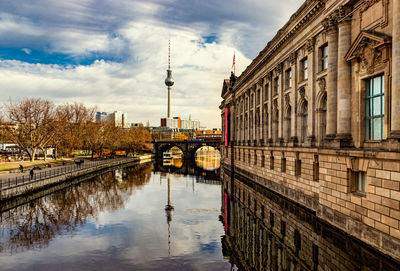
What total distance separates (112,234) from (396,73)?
18.6m

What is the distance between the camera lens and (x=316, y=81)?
88.1 ft

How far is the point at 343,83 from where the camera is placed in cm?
2030

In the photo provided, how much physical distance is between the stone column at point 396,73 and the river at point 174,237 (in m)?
6.17

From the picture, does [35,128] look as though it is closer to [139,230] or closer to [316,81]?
[139,230]

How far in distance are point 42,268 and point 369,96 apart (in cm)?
1984

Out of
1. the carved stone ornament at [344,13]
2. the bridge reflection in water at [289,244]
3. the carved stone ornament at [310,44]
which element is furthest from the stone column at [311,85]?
the carved stone ornament at [344,13]

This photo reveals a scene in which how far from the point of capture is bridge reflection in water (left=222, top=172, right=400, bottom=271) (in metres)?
14.4

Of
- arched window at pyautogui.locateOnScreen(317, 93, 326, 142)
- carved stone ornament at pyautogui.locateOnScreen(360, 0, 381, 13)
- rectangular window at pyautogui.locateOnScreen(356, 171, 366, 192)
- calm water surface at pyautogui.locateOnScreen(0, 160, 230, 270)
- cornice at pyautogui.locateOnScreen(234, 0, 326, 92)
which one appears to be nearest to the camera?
calm water surface at pyautogui.locateOnScreen(0, 160, 230, 270)

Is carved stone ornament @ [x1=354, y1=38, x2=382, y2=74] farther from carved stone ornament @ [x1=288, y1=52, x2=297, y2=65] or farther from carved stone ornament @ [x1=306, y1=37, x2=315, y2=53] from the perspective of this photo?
carved stone ornament @ [x1=288, y1=52, x2=297, y2=65]

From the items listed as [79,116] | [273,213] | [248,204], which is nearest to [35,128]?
[79,116]

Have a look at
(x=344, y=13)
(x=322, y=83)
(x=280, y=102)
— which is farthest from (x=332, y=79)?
(x=280, y=102)

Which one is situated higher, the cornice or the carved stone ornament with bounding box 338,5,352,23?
the cornice

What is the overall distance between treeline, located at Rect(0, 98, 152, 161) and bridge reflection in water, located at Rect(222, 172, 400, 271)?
52.2m

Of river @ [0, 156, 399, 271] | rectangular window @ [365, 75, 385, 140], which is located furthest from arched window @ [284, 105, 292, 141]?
rectangular window @ [365, 75, 385, 140]
